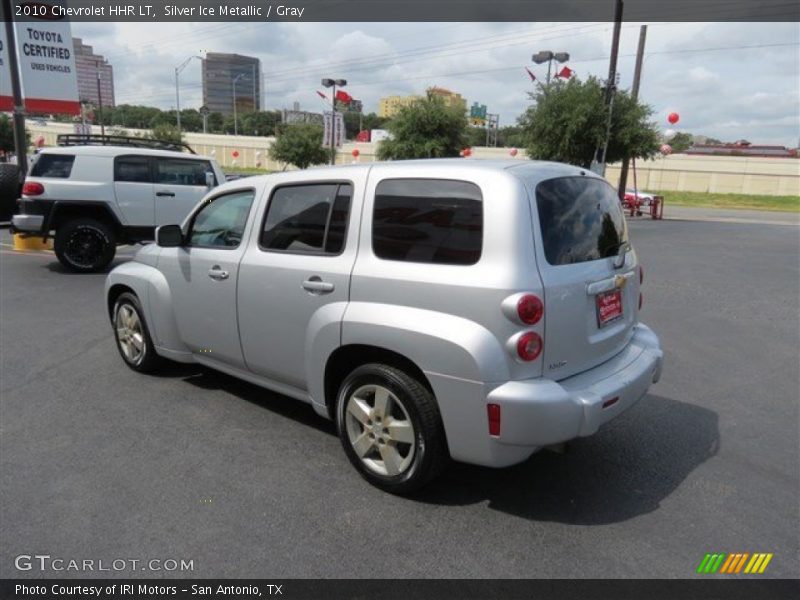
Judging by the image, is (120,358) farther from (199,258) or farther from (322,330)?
(322,330)

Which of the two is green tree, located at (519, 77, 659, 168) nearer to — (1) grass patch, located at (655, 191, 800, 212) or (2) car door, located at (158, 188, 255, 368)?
(1) grass patch, located at (655, 191, 800, 212)

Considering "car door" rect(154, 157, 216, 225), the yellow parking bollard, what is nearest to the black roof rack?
"car door" rect(154, 157, 216, 225)

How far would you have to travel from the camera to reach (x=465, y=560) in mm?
2756

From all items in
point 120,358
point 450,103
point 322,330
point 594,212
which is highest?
point 450,103

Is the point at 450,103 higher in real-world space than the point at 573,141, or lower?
higher

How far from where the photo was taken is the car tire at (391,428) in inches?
120

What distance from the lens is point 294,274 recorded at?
3.63m

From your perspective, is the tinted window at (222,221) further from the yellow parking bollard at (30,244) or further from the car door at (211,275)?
the yellow parking bollard at (30,244)

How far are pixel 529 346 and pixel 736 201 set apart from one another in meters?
48.8

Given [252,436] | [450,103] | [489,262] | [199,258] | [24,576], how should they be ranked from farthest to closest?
1. [450,103]
2. [199,258]
3. [252,436]
4. [489,262]
5. [24,576]

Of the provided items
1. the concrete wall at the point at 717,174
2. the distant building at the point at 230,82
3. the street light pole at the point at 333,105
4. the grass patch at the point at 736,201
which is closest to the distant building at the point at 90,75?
the distant building at the point at 230,82

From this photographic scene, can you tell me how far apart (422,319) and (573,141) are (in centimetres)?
2238

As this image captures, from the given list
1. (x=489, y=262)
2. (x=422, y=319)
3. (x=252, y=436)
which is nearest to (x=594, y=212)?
(x=489, y=262)
